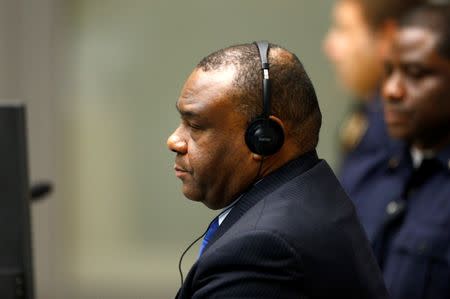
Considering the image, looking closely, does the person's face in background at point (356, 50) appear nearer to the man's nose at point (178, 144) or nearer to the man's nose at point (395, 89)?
the man's nose at point (395, 89)

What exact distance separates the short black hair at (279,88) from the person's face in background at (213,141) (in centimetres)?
1

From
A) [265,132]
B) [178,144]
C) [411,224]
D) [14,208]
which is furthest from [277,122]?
[411,224]

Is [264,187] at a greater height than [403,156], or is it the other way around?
[264,187]

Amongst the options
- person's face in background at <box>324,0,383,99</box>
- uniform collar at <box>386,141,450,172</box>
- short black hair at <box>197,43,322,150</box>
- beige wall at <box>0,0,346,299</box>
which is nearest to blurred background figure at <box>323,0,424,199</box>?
person's face in background at <box>324,0,383,99</box>

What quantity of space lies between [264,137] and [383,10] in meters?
1.70

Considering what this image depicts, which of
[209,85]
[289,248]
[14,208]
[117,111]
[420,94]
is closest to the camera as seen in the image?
[289,248]

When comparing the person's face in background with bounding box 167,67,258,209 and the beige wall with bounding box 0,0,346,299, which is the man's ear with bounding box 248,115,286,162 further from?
the beige wall with bounding box 0,0,346,299

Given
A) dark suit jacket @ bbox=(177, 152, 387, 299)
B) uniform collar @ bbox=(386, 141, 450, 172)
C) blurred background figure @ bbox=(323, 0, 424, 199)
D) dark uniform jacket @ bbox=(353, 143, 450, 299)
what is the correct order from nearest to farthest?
1. dark suit jacket @ bbox=(177, 152, 387, 299)
2. dark uniform jacket @ bbox=(353, 143, 450, 299)
3. uniform collar @ bbox=(386, 141, 450, 172)
4. blurred background figure @ bbox=(323, 0, 424, 199)

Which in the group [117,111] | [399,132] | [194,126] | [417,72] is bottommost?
[117,111]

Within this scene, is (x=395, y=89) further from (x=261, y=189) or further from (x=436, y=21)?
(x=261, y=189)

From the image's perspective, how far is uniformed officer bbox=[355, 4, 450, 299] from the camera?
6.02 ft

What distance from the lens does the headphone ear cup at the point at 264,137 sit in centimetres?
113

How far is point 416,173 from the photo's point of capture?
78.3 inches

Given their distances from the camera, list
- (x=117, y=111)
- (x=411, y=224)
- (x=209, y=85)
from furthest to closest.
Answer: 1. (x=117, y=111)
2. (x=411, y=224)
3. (x=209, y=85)
